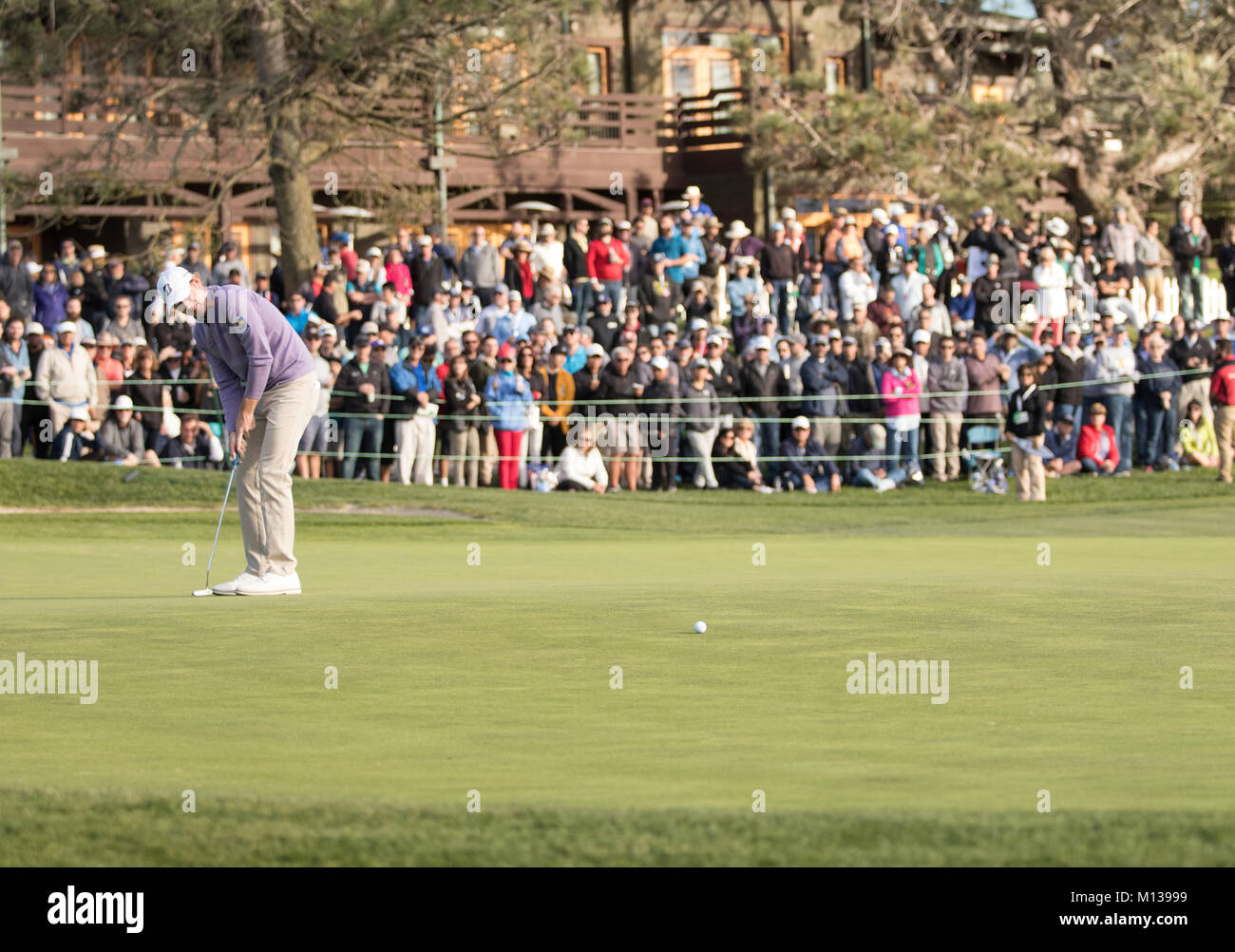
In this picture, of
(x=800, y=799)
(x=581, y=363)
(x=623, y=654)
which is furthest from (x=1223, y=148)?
(x=800, y=799)

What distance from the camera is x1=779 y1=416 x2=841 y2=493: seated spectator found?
2436 cm

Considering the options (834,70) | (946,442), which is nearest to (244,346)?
(946,442)

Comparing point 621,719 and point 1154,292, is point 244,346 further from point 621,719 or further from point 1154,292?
point 1154,292

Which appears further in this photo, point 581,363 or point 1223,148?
point 1223,148

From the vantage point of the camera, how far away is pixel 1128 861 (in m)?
4.64

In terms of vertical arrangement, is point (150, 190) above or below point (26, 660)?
above

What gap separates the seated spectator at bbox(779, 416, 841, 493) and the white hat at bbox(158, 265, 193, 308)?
1515 cm

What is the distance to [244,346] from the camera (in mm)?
10219

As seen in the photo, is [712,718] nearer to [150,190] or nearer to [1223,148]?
[150,190]

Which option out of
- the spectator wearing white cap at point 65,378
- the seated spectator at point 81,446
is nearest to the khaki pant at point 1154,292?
the seated spectator at point 81,446

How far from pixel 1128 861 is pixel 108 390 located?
19.3 meters

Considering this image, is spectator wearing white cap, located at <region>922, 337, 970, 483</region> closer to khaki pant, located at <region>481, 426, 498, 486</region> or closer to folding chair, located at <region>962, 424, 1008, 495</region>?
folding chair, located at <region>962, 424, 1008, 495</region>

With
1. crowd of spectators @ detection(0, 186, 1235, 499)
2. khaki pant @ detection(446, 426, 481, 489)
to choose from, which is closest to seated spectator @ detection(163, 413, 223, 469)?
crowd of spectators @ detection(0, 186, 1235, 499)
